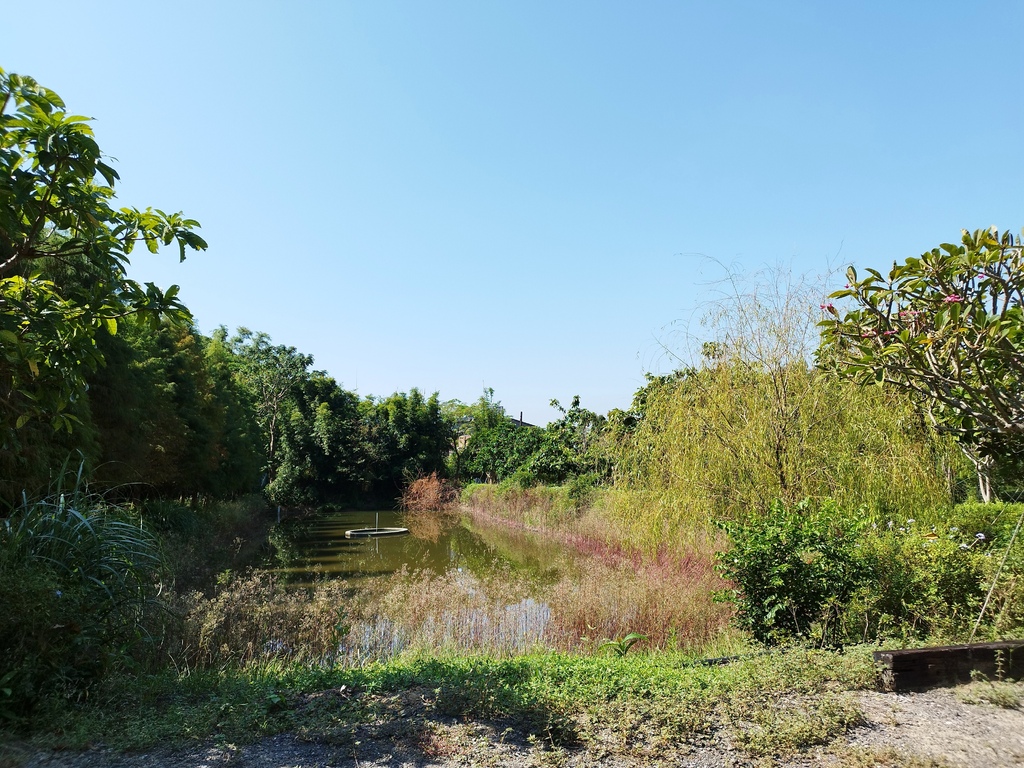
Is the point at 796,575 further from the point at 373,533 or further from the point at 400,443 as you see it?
the point at 400,443

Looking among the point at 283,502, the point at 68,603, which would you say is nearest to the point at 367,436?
the point at 283,502

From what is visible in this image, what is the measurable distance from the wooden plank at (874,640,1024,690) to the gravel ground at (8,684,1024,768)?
0.44 metres

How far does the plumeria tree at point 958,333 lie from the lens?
3.76m

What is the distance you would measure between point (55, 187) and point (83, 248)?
1.01ft

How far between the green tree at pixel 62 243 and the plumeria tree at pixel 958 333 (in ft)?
14.0

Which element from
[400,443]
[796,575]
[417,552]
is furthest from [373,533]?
[796,575]

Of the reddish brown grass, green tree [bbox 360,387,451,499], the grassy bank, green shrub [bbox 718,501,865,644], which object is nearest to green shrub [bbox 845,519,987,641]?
green shrub [bbox 718,501,865,644]

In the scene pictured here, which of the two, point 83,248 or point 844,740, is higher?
Answer: point 83,248

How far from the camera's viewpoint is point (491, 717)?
11.6 ft

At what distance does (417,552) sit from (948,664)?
51.8ft

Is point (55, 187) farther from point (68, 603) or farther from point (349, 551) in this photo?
point (349, 551)

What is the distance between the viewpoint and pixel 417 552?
60.4 ft

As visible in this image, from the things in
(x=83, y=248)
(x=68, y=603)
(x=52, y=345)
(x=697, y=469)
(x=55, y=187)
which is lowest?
(x=68, y=603)

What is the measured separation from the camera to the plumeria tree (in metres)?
3.76
